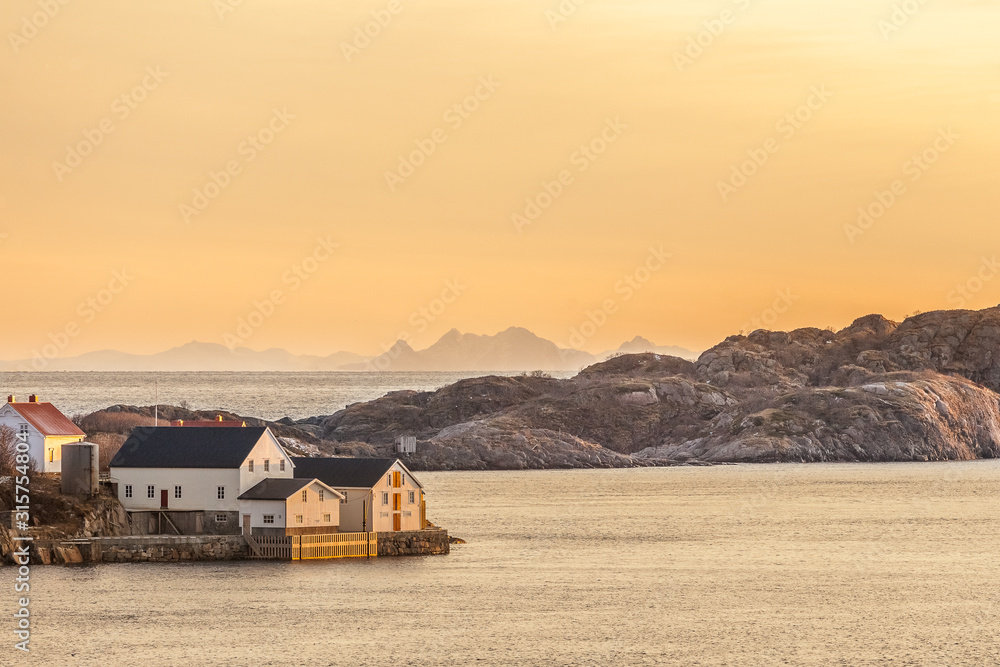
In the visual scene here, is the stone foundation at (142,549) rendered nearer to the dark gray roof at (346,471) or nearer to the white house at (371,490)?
the dark gray roof at (346,471)

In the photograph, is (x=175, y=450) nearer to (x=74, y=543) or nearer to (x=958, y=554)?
(x=74, y=543)

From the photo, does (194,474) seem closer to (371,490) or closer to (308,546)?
(308,546)

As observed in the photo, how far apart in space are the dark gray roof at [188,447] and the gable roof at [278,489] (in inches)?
66.4

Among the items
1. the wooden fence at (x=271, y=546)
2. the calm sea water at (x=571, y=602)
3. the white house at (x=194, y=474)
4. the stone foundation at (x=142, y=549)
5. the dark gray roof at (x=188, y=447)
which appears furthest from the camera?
the dark gray roof at (x=188, y=447)

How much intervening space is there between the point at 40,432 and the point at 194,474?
12.7 m

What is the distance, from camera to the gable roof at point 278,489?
7575 centimetres

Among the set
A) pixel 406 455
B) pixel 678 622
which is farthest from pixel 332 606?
pixel 406 455

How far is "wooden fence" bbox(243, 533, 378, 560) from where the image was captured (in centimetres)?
7650

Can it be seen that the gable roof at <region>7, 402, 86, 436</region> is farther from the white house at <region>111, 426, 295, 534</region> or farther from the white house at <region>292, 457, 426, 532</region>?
the white house at <region>292, 457, 426, 532</region>

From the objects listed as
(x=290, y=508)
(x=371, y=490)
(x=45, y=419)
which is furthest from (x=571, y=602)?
(x=45, y=419)

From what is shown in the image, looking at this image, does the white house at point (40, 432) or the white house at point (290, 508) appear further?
the white house at point (40, 432)

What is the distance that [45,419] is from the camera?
8688 cm

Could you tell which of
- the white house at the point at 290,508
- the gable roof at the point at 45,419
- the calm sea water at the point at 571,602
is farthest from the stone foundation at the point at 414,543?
the gable roof at the point at 45,419

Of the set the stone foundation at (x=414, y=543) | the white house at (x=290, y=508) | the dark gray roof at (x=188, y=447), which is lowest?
the stone foundation at (x=414, y=543)
